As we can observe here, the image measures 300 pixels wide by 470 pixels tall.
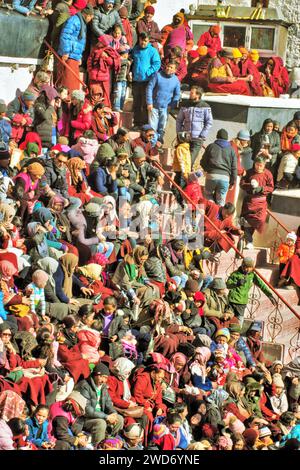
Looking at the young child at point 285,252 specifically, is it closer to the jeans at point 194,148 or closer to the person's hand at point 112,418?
the jeans at point 194,148

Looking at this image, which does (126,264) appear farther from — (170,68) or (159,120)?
(170,68)

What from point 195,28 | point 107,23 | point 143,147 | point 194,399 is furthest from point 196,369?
point 195,28

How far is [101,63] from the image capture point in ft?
86.2

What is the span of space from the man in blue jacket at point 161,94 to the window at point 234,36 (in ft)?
13.0

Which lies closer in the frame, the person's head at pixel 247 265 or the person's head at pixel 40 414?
the person's head at pixel 40 414

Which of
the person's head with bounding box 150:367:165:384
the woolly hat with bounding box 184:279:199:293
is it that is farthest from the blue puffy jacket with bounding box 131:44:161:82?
the person's head with bounding box 150:367:165:384

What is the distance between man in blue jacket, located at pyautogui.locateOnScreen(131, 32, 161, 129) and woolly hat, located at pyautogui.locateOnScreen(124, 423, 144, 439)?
20.7ft

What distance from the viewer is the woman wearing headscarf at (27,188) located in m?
22.9

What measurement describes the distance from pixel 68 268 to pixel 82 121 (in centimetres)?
313

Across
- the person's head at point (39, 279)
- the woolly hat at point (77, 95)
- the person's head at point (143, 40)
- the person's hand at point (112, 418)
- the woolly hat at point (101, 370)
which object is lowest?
the person's hand at point (112, 418)

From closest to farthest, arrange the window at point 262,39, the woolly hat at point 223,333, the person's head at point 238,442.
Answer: the person's head at point 238,442, the woolly hat at point 223,333, the window at point 262,39

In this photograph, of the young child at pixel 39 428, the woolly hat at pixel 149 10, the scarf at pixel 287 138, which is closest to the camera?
the young child at pixel 39 428

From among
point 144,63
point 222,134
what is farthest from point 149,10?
point 222,134

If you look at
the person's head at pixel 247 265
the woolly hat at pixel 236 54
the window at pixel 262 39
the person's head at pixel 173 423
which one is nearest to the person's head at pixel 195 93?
the person's head at pixel 247 265
